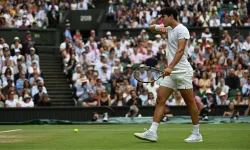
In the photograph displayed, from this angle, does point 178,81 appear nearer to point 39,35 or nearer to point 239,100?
point 239,100

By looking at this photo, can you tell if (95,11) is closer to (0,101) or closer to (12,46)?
(12,46)

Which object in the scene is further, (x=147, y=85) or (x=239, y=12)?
(x=239, y=12)

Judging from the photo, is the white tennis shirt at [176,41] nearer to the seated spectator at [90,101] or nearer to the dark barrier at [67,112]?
the dark barrier at [67,112]

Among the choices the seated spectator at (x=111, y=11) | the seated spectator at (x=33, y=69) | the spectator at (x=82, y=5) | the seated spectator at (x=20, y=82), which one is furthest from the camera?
the spectator at (x=82, y=5)

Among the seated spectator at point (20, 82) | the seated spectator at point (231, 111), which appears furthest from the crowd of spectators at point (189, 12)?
the seated spectator at point (231, 111)

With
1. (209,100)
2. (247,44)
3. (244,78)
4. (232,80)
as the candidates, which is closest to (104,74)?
(209,100)

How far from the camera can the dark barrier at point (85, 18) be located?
108 ft

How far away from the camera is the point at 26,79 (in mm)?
25453

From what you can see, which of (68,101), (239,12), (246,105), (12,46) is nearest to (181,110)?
(246,105)

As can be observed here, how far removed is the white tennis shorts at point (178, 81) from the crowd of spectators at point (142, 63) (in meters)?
10.1

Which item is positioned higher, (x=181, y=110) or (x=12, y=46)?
(x=12, y=46)

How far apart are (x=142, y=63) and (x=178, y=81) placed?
1501cm

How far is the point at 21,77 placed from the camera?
25312mm

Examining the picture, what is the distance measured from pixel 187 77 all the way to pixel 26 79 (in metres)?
13.8
